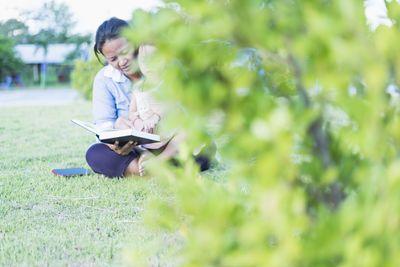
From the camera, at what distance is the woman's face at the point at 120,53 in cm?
399

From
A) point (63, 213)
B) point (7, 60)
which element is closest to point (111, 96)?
point (63, 213)

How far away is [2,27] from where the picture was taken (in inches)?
2048

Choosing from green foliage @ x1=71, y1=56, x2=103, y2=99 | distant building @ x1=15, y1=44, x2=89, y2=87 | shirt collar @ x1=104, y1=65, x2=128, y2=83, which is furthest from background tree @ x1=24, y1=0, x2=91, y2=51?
shirt collar @ x1=104, y1=65, x2=128, y2=83

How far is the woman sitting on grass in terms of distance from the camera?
13.1 ft

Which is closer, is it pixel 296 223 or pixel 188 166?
pixel 296 223

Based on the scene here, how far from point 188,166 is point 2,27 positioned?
56974mm

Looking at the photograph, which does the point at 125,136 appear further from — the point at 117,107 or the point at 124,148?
the point at 117,107

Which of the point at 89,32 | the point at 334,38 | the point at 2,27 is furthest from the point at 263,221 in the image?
the point at 2,27

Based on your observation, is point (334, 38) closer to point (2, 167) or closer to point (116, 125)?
point (116, 125)

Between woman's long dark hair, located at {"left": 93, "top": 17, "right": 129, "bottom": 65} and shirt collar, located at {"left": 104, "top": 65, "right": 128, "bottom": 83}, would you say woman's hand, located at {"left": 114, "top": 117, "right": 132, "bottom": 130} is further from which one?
woman's long dark hair, located at {"left": 93, "top": 17, "right": 129, "bottom": 65}

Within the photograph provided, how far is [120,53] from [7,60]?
37.0 m

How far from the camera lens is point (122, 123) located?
13.7 ft

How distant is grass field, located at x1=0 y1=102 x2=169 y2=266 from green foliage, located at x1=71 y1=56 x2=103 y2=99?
10.7 meters

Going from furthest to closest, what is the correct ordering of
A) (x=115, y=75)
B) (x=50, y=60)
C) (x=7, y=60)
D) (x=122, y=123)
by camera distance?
(x=50, y=60) → (x=7, y=60) → (x=115, y=75) → (x=122, y=123)
